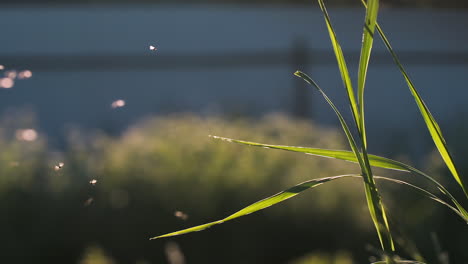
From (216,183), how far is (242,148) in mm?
299

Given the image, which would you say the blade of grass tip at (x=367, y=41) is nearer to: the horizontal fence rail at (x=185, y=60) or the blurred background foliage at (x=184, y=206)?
the blurred background foliage at (x=184, y=206)

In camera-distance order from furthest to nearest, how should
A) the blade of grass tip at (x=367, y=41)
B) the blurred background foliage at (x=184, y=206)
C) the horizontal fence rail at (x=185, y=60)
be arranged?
1. the horizontal fence rail at (x=185, y=60)
2. the blurred background foliage at (x=184, y=206)
3. the blade of grass tip at (x=367, y=41)

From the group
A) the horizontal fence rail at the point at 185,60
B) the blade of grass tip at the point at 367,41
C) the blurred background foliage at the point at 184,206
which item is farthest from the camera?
the horizontal fence rail at the point at 185,60

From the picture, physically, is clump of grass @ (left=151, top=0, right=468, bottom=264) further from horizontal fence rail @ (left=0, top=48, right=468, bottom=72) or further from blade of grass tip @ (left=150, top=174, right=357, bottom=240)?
horizontal fence rail @ (left=0, top=48, right=468, bottom=72)

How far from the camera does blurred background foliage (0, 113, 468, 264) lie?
8.93 feet

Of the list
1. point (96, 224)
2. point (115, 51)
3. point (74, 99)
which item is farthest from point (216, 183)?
point (115, 51)

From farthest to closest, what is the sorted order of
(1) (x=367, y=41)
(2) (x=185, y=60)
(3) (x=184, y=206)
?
(2) (x=185, y=60) → (3) (x=184, y=206) → (1) (x=367, y=41)

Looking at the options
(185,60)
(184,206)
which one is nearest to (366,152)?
(184,206)

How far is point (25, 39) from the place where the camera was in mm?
8531

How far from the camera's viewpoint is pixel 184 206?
9.35ft

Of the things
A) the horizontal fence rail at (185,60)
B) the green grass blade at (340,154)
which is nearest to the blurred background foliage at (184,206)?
the green grass blade at (340,154)

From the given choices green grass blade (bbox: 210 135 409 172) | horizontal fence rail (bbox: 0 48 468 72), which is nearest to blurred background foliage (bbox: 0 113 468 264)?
green grass blade (bbox: 210 135 409 172)

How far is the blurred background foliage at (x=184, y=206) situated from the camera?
8.93ft

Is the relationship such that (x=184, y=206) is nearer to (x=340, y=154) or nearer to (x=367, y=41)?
(x=340, y=154)
